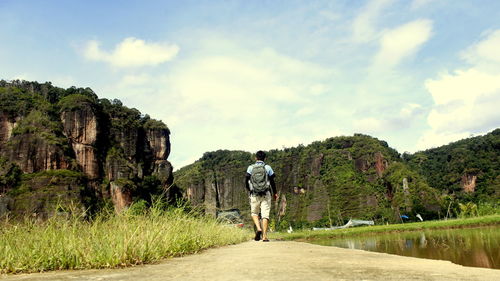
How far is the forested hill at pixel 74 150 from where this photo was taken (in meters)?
57.9

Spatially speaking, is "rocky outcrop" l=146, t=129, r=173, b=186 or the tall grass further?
"rocky outcrop" l=146, t=129, r=173, b=186

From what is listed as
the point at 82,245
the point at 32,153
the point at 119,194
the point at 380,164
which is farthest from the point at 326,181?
the point at 82,245

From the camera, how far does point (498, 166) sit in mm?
95375

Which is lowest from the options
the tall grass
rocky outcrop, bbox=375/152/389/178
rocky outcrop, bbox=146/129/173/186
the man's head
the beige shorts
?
the tall grass

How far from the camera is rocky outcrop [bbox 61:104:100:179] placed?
69062mm

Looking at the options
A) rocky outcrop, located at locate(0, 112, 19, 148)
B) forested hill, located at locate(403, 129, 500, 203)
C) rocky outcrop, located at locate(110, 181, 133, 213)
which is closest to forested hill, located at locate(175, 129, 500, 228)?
forested hill, located at locate(403, 129, 500, 203)

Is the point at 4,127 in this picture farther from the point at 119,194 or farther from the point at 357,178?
the point at 357,178

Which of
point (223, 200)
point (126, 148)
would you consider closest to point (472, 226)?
point (126, 148)

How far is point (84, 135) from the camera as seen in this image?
7044 cm

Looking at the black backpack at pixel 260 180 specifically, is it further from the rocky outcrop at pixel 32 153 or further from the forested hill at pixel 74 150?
the rocky outcrop at pixel 32 153

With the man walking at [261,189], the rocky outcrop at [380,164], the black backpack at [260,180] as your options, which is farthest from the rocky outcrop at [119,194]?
the rocky outcrop at [380,164]

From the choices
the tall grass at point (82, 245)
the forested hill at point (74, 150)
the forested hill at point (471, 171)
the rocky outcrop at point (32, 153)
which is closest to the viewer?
the tall grass at point (82, 245)

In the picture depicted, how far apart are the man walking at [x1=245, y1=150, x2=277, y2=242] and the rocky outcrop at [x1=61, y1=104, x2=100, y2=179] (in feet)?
221

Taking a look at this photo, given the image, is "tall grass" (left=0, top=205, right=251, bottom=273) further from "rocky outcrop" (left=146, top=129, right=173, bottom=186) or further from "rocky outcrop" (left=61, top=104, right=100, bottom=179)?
"rocky outcrop" (left=146, top=129, right=173, bottom=186)
